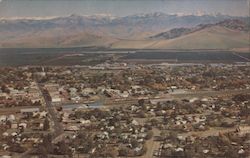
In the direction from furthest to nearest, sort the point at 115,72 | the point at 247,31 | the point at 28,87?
the point at 247,31
the point at 115,72
the point at 28,87

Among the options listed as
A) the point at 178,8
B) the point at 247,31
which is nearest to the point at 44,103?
the point at 178,8

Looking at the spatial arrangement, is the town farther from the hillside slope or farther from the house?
the hillside slope

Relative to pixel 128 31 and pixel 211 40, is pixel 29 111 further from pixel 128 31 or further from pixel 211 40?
pixel 128 31

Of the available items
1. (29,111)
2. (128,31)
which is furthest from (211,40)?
(29,111)

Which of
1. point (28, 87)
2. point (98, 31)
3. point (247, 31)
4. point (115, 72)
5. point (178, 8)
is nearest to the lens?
point (28, 87)

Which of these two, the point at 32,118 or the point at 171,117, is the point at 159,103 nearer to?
the point at 171,117

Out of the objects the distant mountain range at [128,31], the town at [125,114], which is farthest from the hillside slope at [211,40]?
the town at [125,114]
